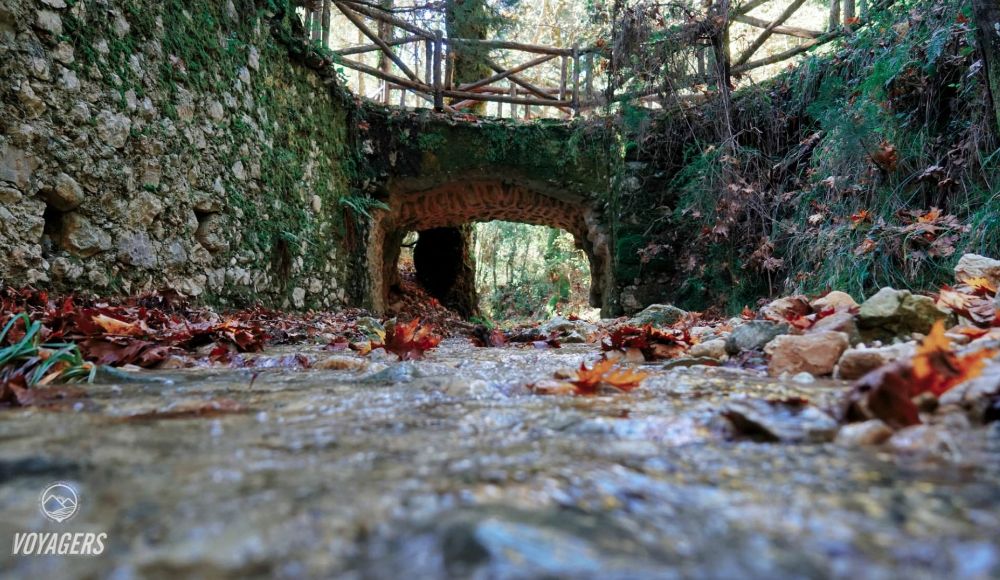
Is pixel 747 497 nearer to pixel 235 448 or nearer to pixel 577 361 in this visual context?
pixel 235 448

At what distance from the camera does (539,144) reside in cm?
604

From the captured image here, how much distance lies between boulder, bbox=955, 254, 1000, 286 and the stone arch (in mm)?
4017

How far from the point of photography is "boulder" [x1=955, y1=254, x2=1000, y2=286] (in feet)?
6.54

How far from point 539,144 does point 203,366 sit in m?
4.99

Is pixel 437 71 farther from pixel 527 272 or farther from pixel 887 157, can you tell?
pixel 527 272

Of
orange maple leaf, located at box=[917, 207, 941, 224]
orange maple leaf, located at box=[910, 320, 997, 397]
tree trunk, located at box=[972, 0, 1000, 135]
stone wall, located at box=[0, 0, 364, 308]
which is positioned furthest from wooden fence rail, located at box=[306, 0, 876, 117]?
orange maple leaf, located at box=[910, 320, 997, 397]

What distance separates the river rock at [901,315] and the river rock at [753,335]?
0.25 meters

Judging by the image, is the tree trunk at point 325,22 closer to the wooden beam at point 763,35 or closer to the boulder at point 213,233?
the boulder at point 213,233

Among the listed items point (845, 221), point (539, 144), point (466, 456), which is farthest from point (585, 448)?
point (539, 144)

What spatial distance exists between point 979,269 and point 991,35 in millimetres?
1121

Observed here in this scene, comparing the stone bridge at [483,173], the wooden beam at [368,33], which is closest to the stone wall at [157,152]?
the stone bridge at [483,173]

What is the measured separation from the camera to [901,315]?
1.48 meters

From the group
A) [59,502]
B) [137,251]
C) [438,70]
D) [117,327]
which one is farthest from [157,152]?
[438,70]

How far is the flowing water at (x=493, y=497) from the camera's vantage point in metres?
0.37
